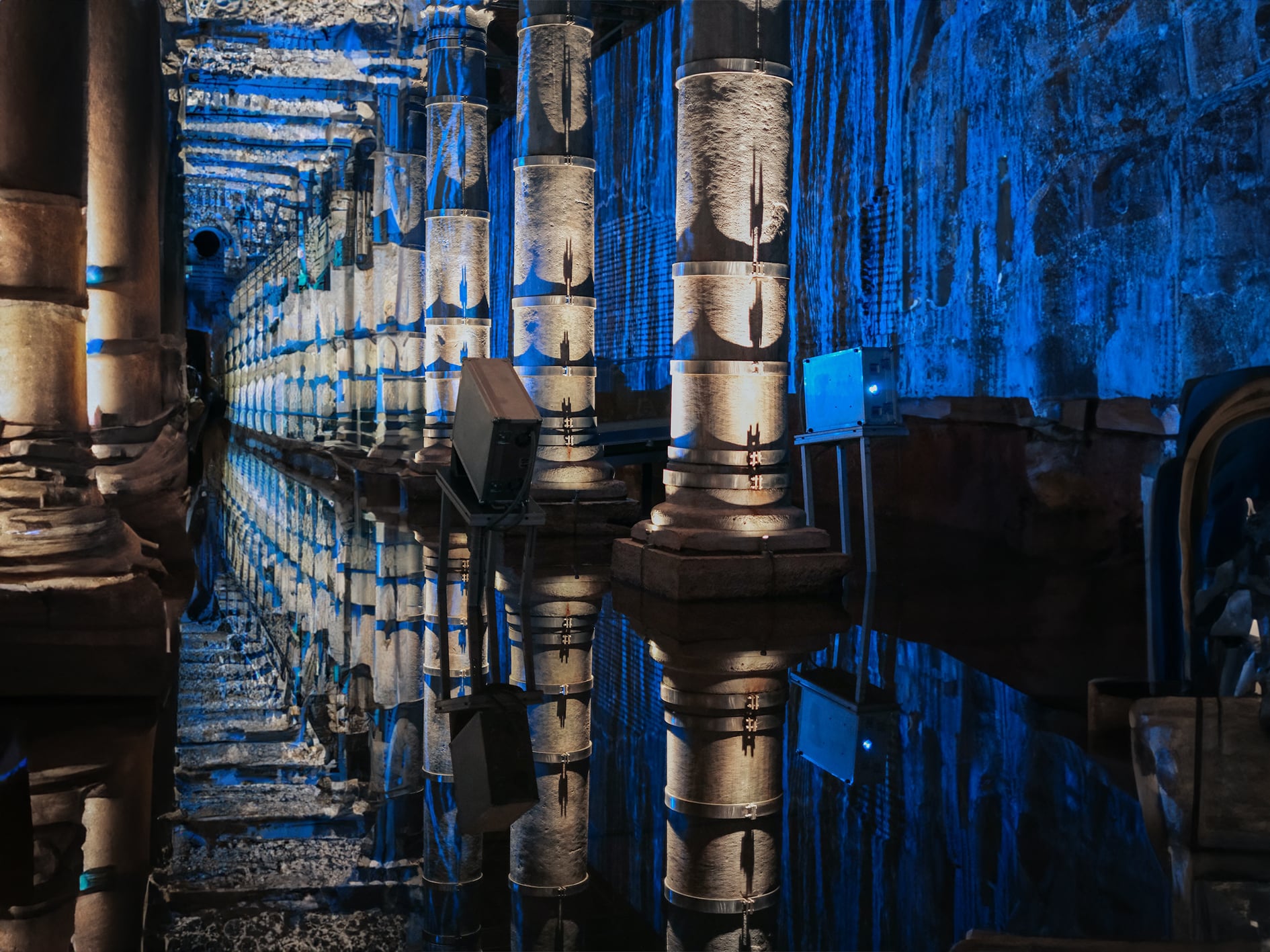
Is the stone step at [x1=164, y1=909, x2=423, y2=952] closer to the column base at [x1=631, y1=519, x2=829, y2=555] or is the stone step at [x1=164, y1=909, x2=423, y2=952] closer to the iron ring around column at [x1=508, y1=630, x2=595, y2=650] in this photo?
the iron ring around column at [x1=508, y1=630, x2=595, y2=650]

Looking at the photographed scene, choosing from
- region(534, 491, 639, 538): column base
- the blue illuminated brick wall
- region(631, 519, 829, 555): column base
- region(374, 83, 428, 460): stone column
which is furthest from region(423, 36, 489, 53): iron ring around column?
region(631, 519, 829, 555): column base

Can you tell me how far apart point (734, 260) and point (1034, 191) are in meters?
3.62

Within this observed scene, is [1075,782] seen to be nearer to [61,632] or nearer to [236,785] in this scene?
[236,785]

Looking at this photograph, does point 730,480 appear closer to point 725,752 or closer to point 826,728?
point 826,728

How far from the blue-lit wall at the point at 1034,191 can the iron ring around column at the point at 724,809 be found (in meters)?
5.19

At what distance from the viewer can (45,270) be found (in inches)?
246

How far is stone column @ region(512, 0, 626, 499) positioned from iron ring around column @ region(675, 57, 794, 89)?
330cm

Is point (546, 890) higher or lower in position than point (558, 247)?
lower

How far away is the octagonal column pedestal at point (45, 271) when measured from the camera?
237 inches

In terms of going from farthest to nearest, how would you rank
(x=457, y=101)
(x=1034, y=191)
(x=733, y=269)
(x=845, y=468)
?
(x=457, y=101) < (x=1034, y=191) < (x=845, y=468) < (x=733, y=269)

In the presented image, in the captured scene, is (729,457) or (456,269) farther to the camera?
(456,269)

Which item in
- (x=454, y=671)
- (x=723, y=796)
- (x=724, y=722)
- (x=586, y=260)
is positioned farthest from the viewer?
(x=586, y=260)

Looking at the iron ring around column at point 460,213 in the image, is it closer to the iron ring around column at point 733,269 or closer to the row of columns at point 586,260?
the row of columns at point 586,260

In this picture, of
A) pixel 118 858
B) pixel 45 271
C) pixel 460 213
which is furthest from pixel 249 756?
pixel 460 213
